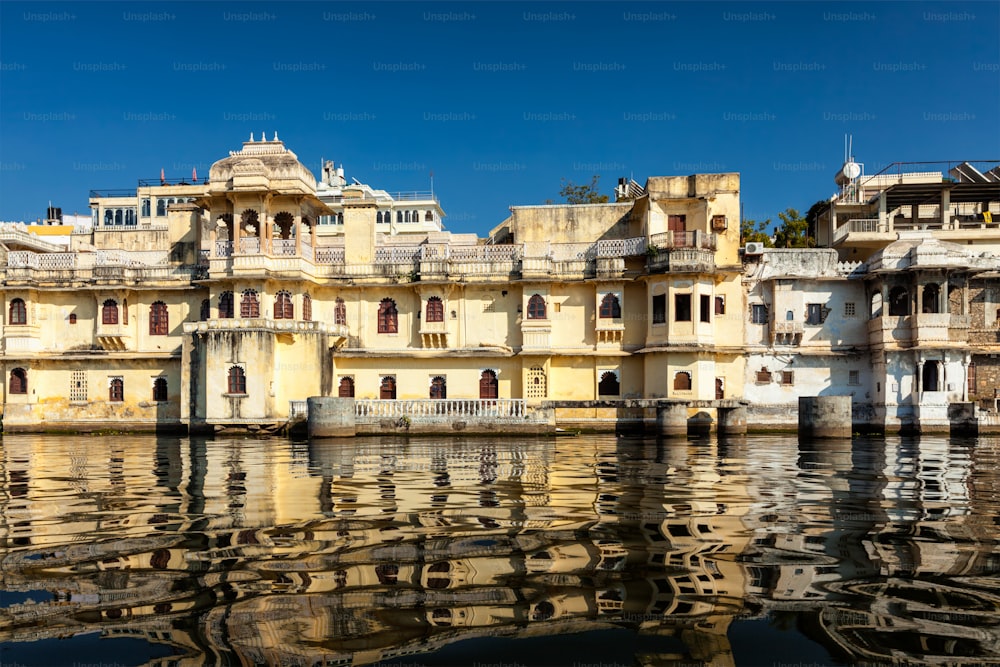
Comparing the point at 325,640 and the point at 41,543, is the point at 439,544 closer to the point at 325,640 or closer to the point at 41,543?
the point at 325,640

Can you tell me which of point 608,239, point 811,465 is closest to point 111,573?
point 811,465

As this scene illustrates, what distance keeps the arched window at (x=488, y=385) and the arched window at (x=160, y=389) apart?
1266 cm

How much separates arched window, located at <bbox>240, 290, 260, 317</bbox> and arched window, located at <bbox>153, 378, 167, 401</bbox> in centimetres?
483

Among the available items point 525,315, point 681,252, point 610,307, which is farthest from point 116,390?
point 681,252

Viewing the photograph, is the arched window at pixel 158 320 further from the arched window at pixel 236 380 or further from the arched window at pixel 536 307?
the arched window at pixel 536 307

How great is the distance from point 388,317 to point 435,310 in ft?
6.76

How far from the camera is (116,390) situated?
103ft

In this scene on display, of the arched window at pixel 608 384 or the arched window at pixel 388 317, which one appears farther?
the arched window at pixel 388 317

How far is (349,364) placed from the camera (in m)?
31.5

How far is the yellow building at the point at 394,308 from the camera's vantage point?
29.7 metres

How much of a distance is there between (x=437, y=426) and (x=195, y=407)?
30.6ft

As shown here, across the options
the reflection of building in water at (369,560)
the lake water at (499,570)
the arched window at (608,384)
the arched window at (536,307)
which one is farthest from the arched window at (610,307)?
the lake water at (499,570)

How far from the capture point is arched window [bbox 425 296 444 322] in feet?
103

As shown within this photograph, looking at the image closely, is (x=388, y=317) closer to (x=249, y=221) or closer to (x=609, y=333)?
(x=249, y=221)
